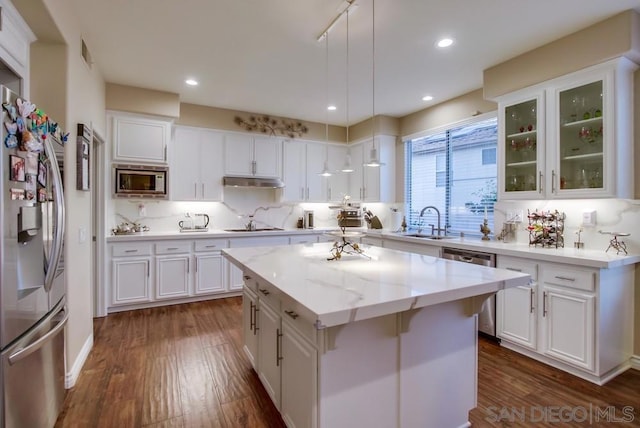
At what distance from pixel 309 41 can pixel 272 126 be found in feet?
7.74

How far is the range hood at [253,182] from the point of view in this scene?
4641mm

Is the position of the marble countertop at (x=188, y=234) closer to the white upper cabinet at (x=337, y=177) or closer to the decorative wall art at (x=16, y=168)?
the white upper cabinet at (x=337, y=177)

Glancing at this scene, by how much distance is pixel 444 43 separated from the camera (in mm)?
2789

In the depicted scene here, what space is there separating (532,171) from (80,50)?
406 centimetres

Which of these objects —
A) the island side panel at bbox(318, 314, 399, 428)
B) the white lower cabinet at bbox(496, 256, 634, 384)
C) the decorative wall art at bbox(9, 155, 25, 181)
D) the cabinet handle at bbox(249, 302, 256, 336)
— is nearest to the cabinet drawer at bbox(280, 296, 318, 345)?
the island side panel at bbox(318, 314, 399, 428)

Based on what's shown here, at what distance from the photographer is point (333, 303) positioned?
1245mm

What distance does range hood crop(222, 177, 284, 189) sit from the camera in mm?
4641

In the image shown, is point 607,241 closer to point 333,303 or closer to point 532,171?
point 532,171

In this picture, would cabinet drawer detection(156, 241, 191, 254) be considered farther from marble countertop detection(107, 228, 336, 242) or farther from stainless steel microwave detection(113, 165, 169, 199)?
stainless steel microwave detection(113, 165, 169, 199)

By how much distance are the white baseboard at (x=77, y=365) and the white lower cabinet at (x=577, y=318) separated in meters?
3.54

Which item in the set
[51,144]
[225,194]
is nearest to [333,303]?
[51,144]

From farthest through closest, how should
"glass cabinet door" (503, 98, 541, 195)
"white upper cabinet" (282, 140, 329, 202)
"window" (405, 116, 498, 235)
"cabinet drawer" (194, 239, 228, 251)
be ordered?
"white upper cabinet" (282, 140, 329, 202) < "cabinet drawer" (194, 239, 228, 251) < "window" (405, 116, 498, 235) < "glass cabinet door" (503, 98, 541, 195)

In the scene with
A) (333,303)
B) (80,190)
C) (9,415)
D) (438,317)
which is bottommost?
(9,415)

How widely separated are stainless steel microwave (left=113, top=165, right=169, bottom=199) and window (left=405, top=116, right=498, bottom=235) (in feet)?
11.6
